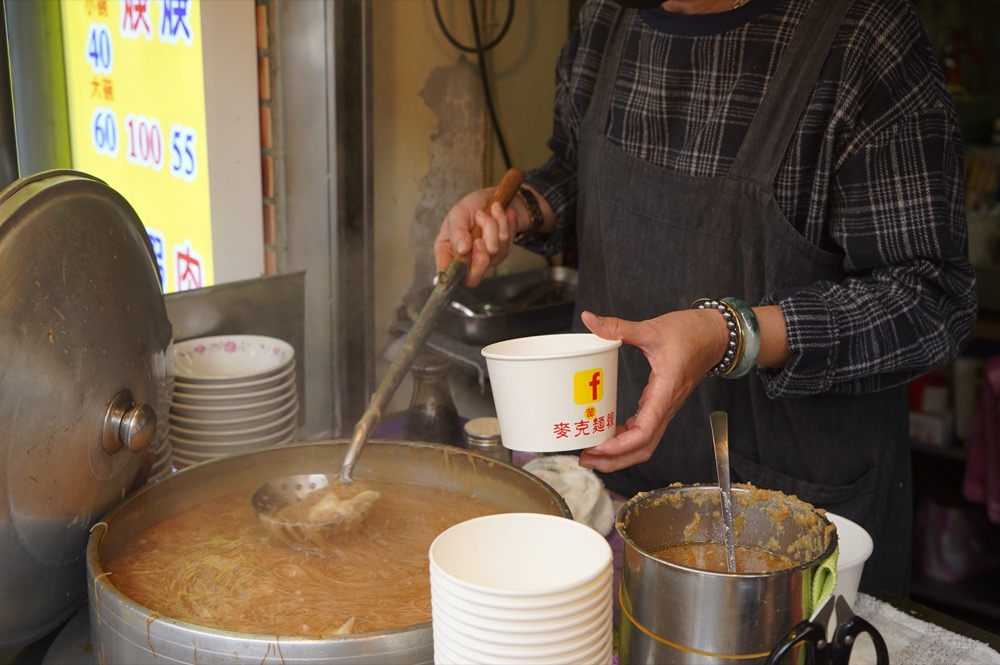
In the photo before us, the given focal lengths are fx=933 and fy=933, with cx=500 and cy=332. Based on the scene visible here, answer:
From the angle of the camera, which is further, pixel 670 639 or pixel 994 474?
pixel 994 474

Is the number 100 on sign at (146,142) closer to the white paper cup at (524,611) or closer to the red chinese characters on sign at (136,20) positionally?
the red chinese characters on sign at (136,20)

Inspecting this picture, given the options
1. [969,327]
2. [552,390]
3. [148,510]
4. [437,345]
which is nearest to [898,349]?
[969,327]

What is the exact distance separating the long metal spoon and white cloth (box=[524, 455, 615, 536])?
0.45 meters

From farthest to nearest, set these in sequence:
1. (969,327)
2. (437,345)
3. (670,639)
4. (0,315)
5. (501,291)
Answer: (501,291), (437,345), (969,327), (0,315), (670,639)

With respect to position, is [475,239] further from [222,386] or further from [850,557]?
[850,557]

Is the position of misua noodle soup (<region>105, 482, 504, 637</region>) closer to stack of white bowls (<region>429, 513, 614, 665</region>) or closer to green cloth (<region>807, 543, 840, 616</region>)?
stack of white bowls (<region>429, 513, 614, 665</region>)

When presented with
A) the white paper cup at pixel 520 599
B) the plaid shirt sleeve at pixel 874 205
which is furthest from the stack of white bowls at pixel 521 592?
the plaid shirt sleeve at pixel 874 205

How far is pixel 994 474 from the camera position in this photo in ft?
11.6

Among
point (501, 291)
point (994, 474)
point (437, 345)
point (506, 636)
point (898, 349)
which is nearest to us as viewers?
point (506, 636)

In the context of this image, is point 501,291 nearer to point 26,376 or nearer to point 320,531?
point 320,531

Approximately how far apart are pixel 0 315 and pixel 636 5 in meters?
1.25

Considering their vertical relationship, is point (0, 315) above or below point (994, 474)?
above

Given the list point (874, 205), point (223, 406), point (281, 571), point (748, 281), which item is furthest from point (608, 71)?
point (281, 571)

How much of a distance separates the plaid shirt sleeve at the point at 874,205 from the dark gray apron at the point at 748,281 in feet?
0.17
